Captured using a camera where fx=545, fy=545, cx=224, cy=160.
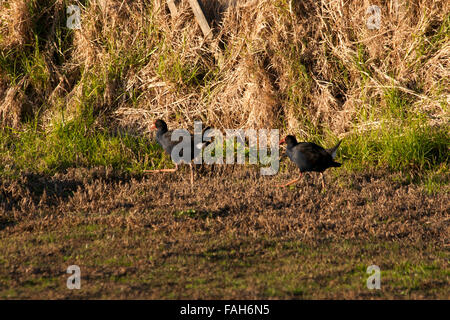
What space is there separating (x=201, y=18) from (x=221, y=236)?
583 centimetres

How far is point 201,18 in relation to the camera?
34.6 feet

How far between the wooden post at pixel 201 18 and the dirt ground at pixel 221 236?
3.36m

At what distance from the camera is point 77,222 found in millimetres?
6418

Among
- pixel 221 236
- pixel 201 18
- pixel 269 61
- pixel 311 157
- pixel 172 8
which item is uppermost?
pixel 172 8

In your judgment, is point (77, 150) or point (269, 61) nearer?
point (77, 150)

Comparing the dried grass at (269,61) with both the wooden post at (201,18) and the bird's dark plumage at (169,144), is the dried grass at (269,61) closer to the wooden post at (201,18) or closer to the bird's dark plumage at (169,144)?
the wooden post at (201,18)

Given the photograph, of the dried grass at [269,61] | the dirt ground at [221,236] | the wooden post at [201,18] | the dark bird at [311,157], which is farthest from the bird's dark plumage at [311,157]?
the wooden post at [201,18]

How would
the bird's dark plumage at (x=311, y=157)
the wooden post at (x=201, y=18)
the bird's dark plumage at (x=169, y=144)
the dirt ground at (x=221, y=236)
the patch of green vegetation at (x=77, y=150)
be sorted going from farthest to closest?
the wooden post at (x=201, y=18), the patch of green vegetation at (x=77, y=150), the bird's dark plumage at (x=169, y=144), the bird's dark plumage at (x=311, y=157), the dirt ground at (x=221, y=236)

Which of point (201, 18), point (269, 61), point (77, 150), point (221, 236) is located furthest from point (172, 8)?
point (221, 236)

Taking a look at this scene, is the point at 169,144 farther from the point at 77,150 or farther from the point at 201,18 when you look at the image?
the point at 201,18

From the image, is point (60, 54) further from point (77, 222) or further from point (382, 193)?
point (382, 193)

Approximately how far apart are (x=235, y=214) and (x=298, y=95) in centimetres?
377

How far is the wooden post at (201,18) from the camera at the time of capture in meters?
10.5

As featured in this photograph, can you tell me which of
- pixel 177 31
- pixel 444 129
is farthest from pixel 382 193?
pixel 177 31
